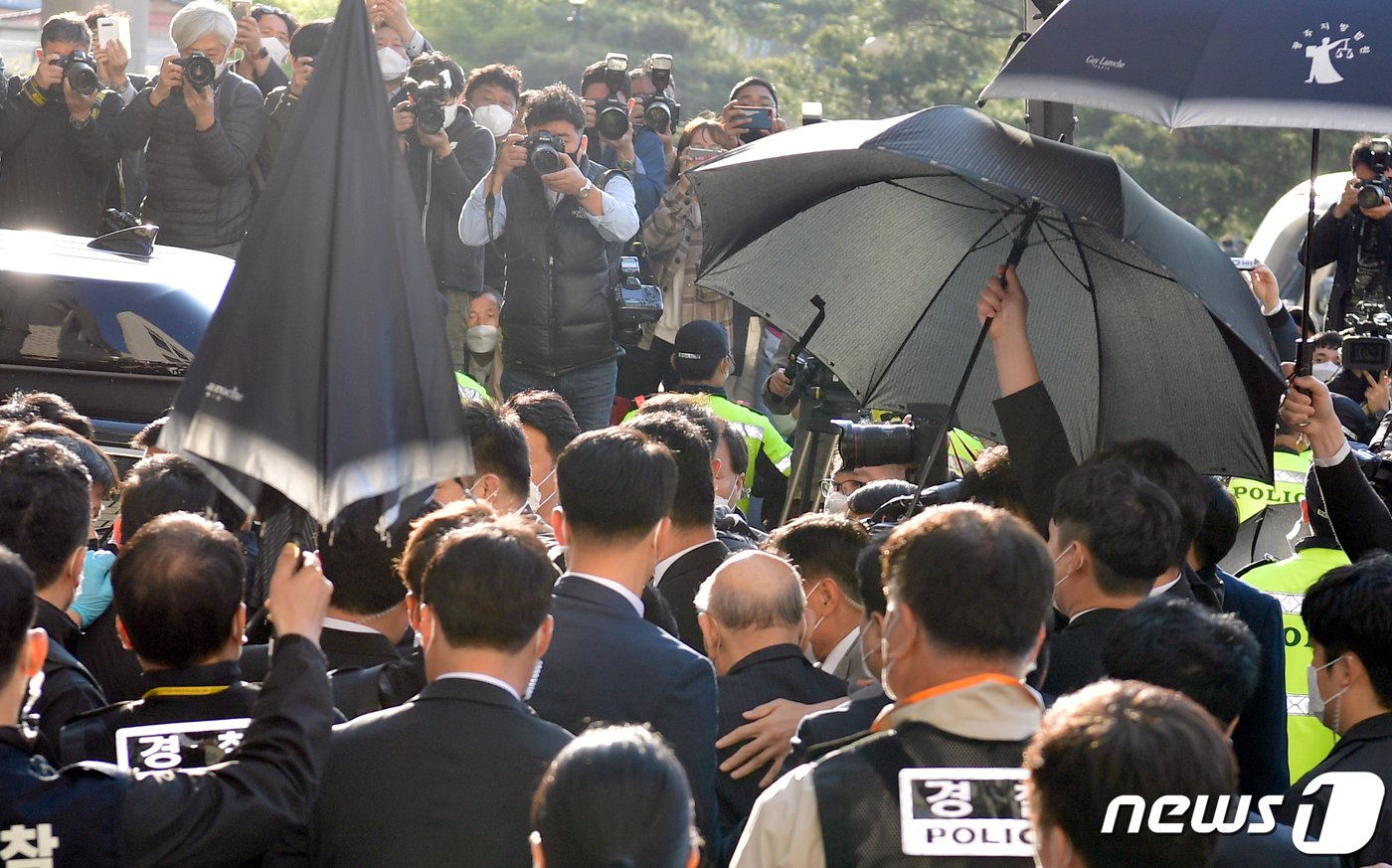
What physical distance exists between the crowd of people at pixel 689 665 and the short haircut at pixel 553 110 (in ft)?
9.86

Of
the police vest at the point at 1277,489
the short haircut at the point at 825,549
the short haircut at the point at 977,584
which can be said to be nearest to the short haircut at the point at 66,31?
the short haircut at the point at 825,549

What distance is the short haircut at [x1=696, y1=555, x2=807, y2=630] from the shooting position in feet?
12.5

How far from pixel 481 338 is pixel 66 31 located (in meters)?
2.69

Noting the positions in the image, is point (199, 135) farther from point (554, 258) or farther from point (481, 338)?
point (554, 258)

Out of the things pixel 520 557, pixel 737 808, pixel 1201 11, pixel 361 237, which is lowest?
pixel 737 808

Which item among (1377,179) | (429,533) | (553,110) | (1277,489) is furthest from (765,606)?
(1377,179)

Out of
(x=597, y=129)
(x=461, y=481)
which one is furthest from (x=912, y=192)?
(x=597, y=129)

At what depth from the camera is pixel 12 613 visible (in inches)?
110

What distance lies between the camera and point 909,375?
5160 millimetres

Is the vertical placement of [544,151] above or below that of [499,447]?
above

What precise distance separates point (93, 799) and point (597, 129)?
7.48 m

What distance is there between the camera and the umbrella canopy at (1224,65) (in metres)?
4.05

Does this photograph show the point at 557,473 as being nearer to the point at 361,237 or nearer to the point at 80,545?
the point at 361,237
